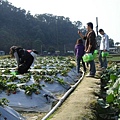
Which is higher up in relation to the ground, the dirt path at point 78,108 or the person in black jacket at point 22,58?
the person in black jacket at point 22,58

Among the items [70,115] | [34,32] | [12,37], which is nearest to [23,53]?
[70,115]

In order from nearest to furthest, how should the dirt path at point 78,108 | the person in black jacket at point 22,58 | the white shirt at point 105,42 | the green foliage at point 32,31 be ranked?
the dirt path at point 78,108
the person in black jacket at point 22,58
the white shirt at point 105,42
the green foliage at point 32,31

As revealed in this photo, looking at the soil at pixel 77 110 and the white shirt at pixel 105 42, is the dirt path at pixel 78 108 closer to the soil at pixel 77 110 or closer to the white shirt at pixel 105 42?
the soil at pixel 77 110

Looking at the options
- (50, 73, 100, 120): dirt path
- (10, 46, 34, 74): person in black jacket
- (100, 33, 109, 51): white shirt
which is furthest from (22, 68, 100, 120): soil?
(100, 33, 109, 51): white shirt

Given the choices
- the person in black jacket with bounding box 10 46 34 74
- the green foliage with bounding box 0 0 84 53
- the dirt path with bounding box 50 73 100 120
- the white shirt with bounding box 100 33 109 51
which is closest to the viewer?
the dirt path with bounding box 50 73 100 120

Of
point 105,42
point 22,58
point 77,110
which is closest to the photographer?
point 77,110

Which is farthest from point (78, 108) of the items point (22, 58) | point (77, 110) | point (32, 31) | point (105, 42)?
point (32, 31)

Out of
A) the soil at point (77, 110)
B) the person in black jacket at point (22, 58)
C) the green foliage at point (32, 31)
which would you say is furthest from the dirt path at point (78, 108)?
the green foliage at point (32, 31)

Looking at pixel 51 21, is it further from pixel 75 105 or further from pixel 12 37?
pixel 75 105

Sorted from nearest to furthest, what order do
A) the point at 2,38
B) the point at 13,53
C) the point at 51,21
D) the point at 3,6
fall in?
1. the point at 13,53
2. the point at 2,38
3. the point at 3,6
4. the point at 51,21

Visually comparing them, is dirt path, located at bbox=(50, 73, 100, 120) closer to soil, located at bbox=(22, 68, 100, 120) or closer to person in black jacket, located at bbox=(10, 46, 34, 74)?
soil, located at bbox=(22, 68, 100, 120)

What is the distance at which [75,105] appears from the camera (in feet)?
18.4

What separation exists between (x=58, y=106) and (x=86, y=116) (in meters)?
1.23

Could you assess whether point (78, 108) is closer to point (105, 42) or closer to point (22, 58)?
point (22, 58)
